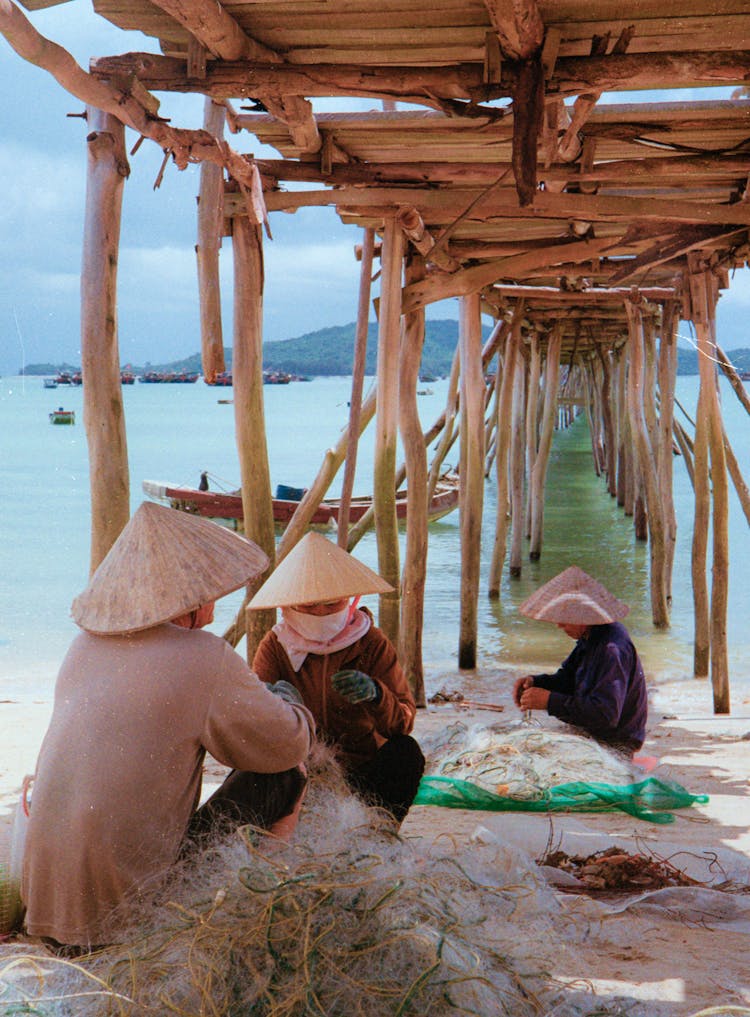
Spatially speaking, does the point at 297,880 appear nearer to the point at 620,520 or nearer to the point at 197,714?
the point at 197,714

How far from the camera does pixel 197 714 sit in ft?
9.14

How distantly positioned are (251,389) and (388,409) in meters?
1.45

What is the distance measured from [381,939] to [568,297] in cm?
942

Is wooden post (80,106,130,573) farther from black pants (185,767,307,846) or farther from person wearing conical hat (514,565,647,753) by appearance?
person wearing conical hat (514,565,647,753)

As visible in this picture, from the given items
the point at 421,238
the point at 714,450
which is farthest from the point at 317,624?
the point at 714,450

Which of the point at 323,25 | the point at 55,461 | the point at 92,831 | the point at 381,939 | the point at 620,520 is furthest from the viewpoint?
the point at 55,461

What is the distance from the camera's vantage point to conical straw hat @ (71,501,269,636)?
285 cm

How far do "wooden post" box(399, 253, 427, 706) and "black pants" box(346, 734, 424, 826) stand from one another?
3461 millimetres

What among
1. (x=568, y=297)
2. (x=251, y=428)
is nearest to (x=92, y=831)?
(x=251, y=428)

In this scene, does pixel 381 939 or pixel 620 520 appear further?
pixel 620 520

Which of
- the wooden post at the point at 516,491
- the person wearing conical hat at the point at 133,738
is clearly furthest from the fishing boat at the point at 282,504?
the person wearing conical hat at the point at 133,738

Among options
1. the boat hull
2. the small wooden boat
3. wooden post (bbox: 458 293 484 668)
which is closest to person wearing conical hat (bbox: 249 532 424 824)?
wooden post (bbox: 458 293 484 668)

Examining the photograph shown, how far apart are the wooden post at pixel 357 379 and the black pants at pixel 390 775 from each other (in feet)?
10.7

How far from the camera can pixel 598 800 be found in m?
4.58
